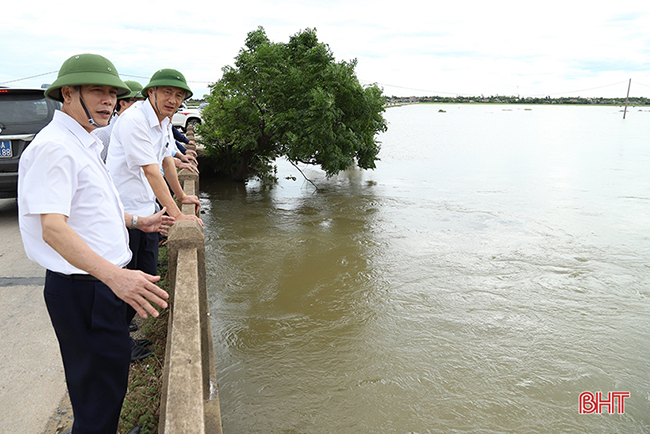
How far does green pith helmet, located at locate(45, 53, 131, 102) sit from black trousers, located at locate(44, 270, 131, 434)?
0.86m

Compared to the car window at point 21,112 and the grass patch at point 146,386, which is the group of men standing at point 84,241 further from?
the car window at point 21,112

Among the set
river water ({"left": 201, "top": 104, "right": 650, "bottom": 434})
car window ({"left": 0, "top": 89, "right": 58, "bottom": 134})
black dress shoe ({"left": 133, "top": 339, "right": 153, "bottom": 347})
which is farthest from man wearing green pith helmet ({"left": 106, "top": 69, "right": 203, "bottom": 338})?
car window ({"left": 0, "top": 89, "right": 58, "bottom": 134})

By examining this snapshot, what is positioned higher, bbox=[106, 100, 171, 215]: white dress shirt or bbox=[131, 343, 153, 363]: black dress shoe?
bbox=[106, 100, 171, 215]: white dress shirt

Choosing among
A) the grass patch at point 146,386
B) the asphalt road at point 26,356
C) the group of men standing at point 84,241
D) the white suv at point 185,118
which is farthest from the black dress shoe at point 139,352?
the white suv at point 185,118

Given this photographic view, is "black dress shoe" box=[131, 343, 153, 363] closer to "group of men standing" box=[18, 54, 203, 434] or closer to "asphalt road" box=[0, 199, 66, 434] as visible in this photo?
"asphalt road" box=[0, 199, 66, 434]

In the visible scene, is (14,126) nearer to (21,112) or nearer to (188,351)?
(21,112)

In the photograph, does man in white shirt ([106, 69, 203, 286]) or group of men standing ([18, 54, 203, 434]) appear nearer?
group of men standing ([18, 54, 203, 434])

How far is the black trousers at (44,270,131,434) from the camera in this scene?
204cm

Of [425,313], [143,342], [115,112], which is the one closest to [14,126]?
[115,112]

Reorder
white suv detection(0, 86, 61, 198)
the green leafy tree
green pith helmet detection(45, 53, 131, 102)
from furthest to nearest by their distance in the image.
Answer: the green leafy tree → white suv detection(0, 86, 61, 198) → green pith helmet detection(45, 53, 131, 102)

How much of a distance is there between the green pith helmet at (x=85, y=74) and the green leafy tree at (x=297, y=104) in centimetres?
1092

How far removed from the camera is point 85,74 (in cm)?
202

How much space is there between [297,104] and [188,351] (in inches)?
499

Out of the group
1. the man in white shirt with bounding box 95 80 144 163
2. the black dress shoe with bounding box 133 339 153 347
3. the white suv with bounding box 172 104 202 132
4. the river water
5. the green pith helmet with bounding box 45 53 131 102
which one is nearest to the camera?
the green pith helmet with bounding box 45 53 131 102
